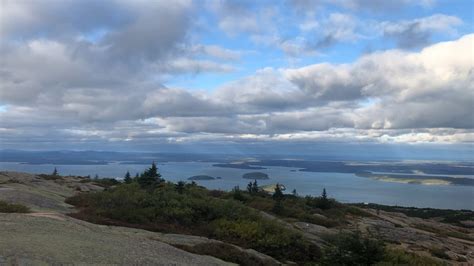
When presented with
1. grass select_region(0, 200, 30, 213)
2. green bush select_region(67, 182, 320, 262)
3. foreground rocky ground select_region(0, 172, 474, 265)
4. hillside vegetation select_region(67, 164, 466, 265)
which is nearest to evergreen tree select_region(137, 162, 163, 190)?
hillside vegetation select_region(67, 164, 466, 265)

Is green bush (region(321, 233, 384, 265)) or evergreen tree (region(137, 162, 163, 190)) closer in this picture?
green bush (region(321, 233, 384, 265))

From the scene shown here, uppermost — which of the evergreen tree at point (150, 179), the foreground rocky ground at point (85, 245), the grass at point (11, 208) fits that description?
the evergreen tree at point (150, 179)

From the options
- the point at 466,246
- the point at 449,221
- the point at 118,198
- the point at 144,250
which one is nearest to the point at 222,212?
the point at 118,198

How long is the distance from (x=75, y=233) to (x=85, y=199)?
884 centimetres

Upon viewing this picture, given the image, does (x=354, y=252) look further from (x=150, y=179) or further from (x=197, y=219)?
(x=150, y=179)

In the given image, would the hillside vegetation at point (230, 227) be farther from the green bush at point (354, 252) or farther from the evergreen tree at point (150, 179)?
the evergreen tree at point (150, 179)

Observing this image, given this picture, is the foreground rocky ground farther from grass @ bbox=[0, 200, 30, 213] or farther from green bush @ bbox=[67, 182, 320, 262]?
green bush @ bbox=[67, 182, 320, 262]

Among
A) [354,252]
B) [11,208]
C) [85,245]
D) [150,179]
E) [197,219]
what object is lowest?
[354,252]

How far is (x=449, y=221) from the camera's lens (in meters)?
51.2

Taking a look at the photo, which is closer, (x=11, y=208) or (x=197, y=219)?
(x=11, y=208)

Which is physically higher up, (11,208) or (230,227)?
(11,208)

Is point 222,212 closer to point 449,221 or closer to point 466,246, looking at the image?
point 466,246

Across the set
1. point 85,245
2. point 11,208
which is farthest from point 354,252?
point 11,208

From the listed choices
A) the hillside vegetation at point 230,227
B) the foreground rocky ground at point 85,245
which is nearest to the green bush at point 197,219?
the hillside vegetation at point 230,227
